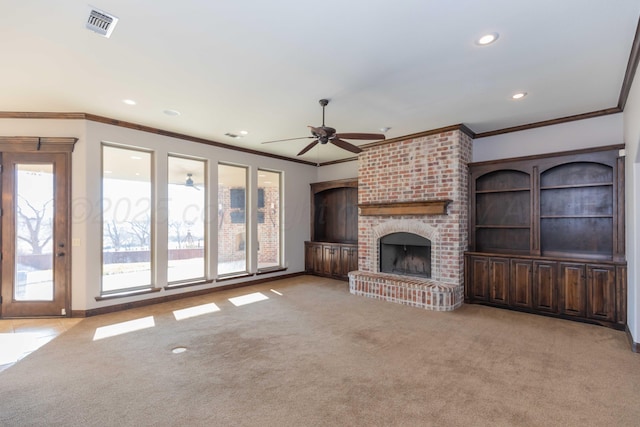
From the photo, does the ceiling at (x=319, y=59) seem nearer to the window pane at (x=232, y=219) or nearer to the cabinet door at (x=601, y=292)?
the window pane at (x=232, y=219)

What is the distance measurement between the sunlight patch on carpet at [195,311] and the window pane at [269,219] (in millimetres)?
2009

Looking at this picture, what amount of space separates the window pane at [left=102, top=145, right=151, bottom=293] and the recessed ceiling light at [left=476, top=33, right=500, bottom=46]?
5166 mm

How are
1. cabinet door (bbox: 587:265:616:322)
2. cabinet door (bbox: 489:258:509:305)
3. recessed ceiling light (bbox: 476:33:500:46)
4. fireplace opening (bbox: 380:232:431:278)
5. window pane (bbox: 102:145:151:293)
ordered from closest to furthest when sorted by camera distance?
1. recessed ceiling light (bbox: 476:33:500:46)
2. cabinet door (bbox: 587:265:616:322)
3. cabinet door (bbox: 489:258:509:305)
4. window pane (bbox: 102:145:151:293)
5. fireplace opening (bbox: 380:232:431:278)

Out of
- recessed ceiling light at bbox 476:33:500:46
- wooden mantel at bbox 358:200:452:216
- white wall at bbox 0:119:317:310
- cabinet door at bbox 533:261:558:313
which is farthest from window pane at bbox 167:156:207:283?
cabinet door at bbox 533:261:558:313

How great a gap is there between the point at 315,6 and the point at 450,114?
2975 millimetres

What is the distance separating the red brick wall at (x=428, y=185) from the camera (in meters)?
5.03

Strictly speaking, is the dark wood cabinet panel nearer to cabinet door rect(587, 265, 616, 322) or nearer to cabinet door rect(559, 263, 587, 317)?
cabinet door rect(559, 263, 587, 317)

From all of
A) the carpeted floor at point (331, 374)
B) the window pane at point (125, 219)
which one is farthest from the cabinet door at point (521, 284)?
the window pane at point (125, 219)

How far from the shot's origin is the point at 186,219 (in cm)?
580

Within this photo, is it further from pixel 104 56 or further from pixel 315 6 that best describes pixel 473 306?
pixel 104 56

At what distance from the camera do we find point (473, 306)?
4.95m

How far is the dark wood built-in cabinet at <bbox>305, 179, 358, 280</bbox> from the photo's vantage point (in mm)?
7047

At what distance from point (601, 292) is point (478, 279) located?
148 cm

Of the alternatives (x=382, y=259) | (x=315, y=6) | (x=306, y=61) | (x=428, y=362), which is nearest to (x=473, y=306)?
(x=382, y=259)
